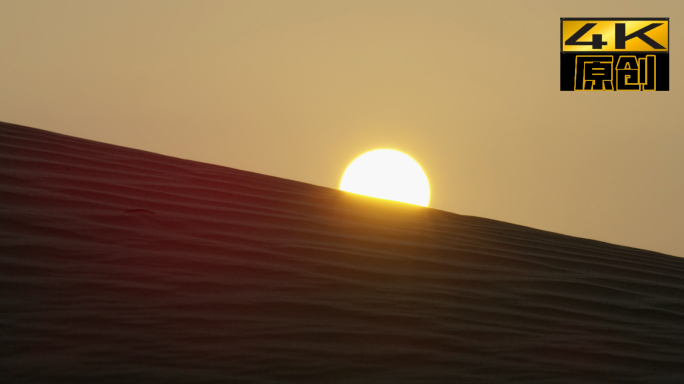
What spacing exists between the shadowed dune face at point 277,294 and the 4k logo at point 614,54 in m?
4.58

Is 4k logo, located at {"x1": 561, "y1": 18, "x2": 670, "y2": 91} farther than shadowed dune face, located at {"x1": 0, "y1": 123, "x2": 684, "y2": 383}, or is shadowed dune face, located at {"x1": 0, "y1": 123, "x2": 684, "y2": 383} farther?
4k logo, located at {"x1": 561, "y1": 18, "x2": 670, "y2": 91}

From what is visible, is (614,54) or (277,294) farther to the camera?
(614,54)

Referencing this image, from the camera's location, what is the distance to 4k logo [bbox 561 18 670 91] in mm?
6914

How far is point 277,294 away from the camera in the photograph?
62.2 inches

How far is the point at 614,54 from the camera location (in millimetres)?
6996

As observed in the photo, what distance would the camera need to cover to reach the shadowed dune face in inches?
45.8

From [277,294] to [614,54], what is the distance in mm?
6926

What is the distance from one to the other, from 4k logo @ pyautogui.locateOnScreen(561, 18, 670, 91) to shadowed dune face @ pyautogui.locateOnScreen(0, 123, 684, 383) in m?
4.58

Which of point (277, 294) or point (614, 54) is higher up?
point (614, 54)

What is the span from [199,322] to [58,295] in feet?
1.20

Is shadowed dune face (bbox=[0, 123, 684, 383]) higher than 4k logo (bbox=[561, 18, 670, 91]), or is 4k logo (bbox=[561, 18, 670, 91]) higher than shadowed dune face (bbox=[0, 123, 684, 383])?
4k logo (bbox=[561, 18, 670, 91])

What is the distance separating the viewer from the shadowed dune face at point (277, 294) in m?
1.16

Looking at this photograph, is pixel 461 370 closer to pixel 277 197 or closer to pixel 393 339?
pixel 393 339

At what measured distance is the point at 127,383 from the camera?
1.00 metres
